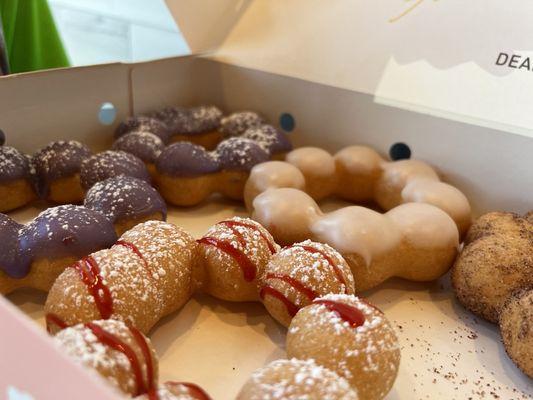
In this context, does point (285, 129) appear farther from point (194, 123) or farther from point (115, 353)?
point (115, 353)

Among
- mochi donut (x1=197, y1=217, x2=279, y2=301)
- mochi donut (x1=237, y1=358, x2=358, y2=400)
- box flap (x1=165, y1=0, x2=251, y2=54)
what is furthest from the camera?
box flap (x1=165, y1=0, x2=251, y2=54)

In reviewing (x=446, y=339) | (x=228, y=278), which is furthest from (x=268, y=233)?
(x=446, y=339)

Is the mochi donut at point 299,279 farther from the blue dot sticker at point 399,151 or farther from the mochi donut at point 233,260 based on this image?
the blue dot sticker at point 399,151

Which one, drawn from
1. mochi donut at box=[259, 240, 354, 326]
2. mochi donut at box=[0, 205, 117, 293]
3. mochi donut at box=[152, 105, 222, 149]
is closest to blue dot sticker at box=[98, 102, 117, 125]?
mochi donut at box=[152, 105, 222, 149]

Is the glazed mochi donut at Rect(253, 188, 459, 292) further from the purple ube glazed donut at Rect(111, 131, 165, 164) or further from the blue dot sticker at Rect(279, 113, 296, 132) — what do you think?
the blue dot sticker at Rect(279, 113, 296, 132)

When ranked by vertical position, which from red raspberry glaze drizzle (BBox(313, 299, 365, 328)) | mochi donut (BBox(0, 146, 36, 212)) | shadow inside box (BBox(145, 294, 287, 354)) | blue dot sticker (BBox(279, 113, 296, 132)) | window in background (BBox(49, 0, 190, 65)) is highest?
window in background (BBox(49, 0, 190, 65))

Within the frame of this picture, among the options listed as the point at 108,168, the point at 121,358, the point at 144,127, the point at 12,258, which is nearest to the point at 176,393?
the point at 121,358
